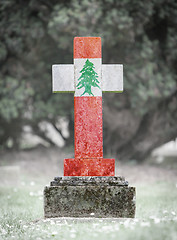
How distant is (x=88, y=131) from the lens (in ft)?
14.8

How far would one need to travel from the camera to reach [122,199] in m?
4.06

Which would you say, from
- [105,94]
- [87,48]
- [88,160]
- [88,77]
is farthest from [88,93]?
[105,94]

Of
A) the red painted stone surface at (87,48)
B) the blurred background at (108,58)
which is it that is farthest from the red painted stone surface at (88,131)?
the blurred background at (108,58)

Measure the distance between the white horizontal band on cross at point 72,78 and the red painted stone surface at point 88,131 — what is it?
0.31m

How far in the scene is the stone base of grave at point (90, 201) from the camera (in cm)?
406

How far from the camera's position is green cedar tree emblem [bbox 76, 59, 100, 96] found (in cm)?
455

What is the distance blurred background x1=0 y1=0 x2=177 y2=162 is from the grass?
12.0 ft

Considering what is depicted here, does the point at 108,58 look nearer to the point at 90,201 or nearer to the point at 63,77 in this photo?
the point at 63,77

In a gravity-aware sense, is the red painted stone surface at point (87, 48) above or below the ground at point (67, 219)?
above

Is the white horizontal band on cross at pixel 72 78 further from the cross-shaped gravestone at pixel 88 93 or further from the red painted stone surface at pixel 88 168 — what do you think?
the red painted stone surface at pixel 88 168

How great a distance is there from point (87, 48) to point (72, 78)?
462 millimetres

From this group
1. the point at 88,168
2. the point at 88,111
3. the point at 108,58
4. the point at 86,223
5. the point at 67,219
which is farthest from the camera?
the point at 108,58

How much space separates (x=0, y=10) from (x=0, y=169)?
14.5 ft

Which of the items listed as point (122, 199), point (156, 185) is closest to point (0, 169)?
point (156, 185)
